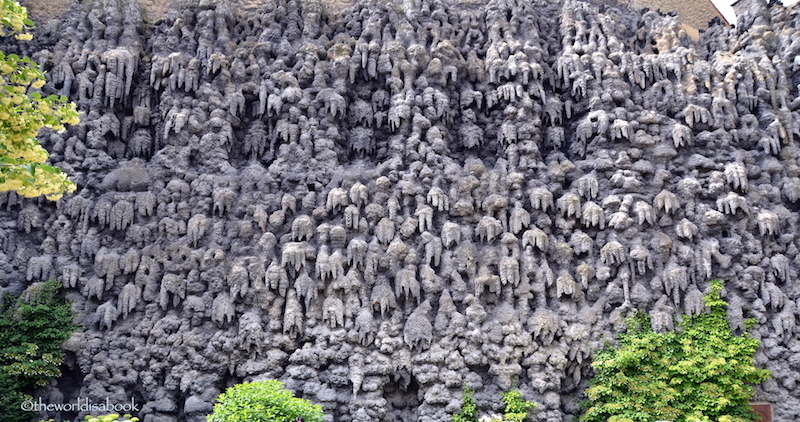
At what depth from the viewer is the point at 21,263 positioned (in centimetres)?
1627

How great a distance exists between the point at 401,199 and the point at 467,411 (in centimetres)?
556

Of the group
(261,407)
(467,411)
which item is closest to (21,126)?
(261,407)

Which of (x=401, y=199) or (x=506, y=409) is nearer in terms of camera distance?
(x=506, y=409)

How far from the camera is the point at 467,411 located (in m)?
14.6

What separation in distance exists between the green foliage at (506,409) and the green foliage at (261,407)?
4174mm

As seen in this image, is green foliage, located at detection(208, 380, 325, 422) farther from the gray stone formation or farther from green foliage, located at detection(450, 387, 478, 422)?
green foliage, located at detection(450, 387, 478, 422)

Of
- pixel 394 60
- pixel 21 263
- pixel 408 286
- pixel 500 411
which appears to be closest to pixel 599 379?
pixel 500 411

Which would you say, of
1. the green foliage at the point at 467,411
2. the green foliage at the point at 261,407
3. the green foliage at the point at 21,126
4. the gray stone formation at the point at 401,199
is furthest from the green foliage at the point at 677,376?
the green foliage at the point at 21,126

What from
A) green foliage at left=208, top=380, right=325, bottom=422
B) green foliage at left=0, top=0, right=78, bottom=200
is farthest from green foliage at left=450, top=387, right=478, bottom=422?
green foliage at left=0, top=0, right=78, bottom=200

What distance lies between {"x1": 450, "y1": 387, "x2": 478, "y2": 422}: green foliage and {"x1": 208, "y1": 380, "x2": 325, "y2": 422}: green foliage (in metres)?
4.05

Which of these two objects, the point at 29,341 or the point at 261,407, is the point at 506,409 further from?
the point at 29,341

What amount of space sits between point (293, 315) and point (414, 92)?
276 inches

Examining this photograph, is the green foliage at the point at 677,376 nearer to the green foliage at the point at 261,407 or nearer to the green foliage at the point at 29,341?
the green foliage at the point at 261,407

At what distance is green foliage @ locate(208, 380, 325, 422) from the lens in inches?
437
